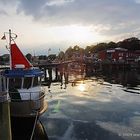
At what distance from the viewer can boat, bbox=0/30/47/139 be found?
23.7 metres

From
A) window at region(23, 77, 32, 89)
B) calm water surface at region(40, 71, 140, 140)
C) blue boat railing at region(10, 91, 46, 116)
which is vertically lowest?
calm water surface at region(40, 71, 140, 140)

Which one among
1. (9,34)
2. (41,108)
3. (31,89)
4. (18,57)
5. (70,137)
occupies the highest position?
(9,34)

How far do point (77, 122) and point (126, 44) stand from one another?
14370cm

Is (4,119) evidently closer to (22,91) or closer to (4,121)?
(4,121)

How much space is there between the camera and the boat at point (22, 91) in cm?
2373

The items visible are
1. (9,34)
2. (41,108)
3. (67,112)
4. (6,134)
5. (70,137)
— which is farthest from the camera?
(67,112)

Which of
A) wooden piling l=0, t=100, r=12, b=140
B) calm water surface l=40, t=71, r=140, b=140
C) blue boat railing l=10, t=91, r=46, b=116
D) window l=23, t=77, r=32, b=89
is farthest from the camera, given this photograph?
window l=23, t=77, r=32, b=89

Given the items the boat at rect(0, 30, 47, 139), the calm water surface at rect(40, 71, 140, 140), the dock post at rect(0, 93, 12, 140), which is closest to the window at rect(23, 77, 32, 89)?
the boat at rect(0, 30, 47, 139)

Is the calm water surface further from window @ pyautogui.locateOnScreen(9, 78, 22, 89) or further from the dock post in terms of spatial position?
the dock post

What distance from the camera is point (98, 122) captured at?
90.0ft

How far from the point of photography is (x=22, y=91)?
25.1 meters

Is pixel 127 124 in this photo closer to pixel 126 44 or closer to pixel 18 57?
pixel 18 57

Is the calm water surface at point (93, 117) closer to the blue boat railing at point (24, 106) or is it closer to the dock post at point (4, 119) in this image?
the blue boat railing at point (24, 106)

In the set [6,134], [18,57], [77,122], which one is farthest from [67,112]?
[6,134]
